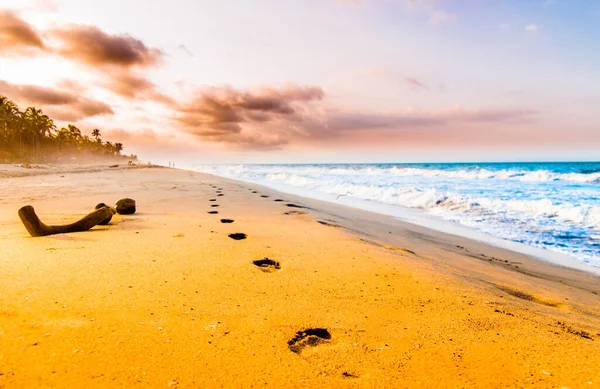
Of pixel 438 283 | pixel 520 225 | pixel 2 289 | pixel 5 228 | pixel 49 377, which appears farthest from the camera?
pixel 520 225

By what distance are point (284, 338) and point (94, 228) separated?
4.49 m

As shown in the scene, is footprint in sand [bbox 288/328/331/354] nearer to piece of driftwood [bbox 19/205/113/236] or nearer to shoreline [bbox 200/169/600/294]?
shoreline [bbox 200/169/600/294]

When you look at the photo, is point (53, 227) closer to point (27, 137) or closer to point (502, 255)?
point (502, 255)

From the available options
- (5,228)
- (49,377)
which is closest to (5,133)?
A: (5,228)

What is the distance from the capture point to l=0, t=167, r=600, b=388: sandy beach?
181cm

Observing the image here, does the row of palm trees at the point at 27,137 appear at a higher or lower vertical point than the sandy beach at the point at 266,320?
higher

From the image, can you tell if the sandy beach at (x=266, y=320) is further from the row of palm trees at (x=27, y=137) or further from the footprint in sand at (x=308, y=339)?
the row of palm trees at (x=27, y=137)

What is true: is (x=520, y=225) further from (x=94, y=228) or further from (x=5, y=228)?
(x=5, y=228)

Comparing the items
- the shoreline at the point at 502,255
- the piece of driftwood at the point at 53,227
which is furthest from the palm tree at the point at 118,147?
the shoreline at the point at 502,255

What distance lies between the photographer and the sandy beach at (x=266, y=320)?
1.81 meters

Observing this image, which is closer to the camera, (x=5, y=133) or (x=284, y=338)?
(x=284, y=338)

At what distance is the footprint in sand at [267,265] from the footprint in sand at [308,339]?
134 cm

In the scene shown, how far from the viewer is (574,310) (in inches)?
144

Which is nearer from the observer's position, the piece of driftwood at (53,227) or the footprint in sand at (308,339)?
the footprint in sand at (308,339)
